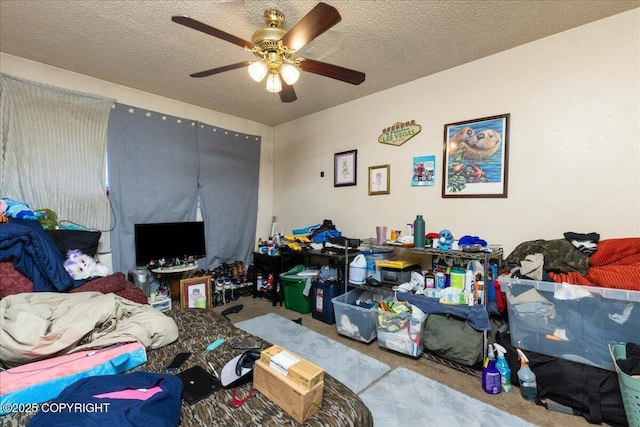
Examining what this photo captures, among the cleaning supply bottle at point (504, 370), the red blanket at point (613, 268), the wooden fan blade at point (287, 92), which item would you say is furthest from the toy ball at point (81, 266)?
the red blanket at point (613, 268)

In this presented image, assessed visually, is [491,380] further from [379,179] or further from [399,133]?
[399,133]

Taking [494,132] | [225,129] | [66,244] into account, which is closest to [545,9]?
[494,132]

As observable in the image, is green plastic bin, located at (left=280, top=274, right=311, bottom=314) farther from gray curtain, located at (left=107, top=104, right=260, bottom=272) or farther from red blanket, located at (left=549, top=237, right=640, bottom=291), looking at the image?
red blanket, located at (left=549, top=237, right=640, bottom=291)

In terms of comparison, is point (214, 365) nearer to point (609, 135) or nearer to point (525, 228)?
point (525, 228)

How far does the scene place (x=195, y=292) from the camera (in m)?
3.31

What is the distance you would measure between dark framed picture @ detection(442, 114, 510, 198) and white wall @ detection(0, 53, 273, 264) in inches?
106

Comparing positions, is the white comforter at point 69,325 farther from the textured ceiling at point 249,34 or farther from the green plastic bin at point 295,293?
the textured ceiling at point 249,34

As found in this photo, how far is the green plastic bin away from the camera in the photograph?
327cm

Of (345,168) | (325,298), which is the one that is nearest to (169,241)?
(325,298)

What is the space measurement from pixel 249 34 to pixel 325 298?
Result: 247 centimetres

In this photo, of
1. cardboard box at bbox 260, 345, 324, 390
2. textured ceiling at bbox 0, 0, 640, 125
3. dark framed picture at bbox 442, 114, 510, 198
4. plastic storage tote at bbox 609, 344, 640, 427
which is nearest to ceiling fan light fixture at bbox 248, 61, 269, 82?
textured ceiling at bbox 0, 0, 640, 125

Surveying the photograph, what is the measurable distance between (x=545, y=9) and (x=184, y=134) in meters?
3.63

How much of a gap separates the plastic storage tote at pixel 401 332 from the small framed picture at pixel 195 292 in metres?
2.05

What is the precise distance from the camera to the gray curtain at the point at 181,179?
3.14m
